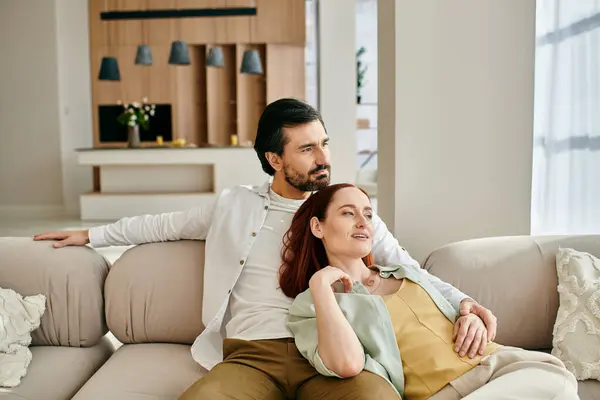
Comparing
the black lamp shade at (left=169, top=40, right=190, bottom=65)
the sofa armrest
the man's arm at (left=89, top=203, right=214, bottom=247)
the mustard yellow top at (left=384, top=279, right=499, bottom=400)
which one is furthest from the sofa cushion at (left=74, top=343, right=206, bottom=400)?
the black lamp shade at (left=169, top=40, right=190, bottom=65)

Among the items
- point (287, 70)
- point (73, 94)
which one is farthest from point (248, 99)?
point (73, 94)

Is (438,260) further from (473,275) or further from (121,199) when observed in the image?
(121,199)

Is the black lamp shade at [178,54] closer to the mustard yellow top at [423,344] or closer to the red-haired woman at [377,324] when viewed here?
the red-haired woman at [377,324]

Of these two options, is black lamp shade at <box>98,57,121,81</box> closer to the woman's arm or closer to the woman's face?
the woman's face

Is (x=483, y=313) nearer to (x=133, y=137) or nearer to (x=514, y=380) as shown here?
(x=514, y=380)

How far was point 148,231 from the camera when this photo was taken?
2.34 m

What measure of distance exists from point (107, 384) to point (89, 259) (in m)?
0.51

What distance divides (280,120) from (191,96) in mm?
8473

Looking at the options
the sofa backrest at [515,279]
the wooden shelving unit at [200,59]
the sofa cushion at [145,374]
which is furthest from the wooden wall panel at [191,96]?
the sofa backrest at [515,279]

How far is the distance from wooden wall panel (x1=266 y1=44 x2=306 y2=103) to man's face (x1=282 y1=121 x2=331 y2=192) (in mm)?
8199

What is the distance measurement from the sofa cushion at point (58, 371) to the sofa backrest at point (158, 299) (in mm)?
115

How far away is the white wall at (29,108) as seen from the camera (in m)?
9.80

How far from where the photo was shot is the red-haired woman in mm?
1681

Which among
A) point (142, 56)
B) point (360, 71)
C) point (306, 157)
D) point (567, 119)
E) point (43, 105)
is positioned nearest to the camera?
point (306, 157)
